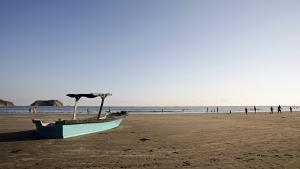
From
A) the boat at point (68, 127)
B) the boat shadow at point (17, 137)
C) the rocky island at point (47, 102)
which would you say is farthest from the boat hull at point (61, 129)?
the rocky island at point (47, 102)

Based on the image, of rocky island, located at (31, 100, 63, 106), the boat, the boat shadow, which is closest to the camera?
the boat shadow

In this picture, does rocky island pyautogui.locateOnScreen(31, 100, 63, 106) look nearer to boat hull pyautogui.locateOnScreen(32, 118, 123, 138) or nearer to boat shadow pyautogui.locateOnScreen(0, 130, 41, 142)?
boat shadow pyautogui.locateOnScreen(0, 130, 41, 142)

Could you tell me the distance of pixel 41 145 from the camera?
1587 cm

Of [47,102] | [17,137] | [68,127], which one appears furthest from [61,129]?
[47,102]

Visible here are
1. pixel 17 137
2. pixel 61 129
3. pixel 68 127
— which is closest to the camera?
pixel 61 129

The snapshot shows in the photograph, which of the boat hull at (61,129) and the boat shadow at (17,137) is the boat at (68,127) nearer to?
the boat hull at (61,129)

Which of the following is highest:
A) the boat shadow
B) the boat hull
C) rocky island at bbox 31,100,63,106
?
rocky island at bbox 31,100,63,106

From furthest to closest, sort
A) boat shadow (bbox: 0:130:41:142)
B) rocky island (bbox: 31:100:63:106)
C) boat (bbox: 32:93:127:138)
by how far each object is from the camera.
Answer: rocky island (bbox: 31:100:63:106) → boat (bbox: 32:93:127:138) → boat shadow (bbox: 0:130:41:142)

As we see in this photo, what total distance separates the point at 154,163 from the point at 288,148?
708 centimetres

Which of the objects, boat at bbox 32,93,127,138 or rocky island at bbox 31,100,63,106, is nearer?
boat at bbox 32,93,127,138

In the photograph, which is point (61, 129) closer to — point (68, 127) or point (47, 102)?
point (68, 127)

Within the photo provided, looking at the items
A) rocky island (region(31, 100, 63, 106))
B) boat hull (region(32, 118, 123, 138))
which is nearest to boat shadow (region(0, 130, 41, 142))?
boat hull (region(32, 118, 123, 138))

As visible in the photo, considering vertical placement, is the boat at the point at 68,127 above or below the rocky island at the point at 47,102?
below

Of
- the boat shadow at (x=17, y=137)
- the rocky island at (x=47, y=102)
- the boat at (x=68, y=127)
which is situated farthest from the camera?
the rocky island at (x=47, y=102)
